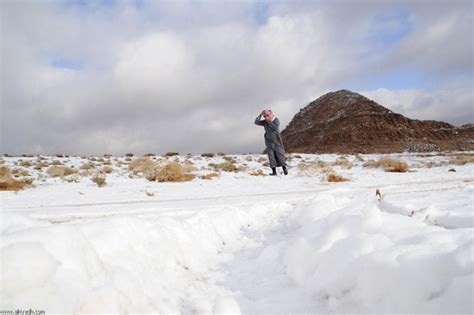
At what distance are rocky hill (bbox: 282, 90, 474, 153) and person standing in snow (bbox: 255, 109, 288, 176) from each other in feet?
104

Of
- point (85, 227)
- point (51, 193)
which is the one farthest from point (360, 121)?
point (85, 227)

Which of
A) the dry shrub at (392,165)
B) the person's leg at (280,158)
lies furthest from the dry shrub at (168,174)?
the dry shrub at (392,165)

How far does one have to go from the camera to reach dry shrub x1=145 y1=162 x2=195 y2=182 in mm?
9594

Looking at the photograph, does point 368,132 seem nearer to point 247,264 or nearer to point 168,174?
point 168,174

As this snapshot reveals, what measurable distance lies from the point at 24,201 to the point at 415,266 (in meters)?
6.64

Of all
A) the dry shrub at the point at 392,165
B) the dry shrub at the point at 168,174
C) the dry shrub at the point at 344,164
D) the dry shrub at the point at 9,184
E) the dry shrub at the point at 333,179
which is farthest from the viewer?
the dry shrub at the point at 344,164

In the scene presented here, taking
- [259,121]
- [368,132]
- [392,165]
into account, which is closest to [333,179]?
[259,121]

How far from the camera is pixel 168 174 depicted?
31.7ft

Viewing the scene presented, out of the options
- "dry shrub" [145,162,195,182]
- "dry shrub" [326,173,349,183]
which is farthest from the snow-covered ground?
"dry shrub" [145,162,195,182]

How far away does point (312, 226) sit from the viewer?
316 cm

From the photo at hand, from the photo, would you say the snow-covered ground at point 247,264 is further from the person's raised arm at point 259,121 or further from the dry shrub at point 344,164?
the dry shrub at point 344,164

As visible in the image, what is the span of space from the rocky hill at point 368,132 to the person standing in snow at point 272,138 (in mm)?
31651

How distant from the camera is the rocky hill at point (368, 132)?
42.9 meters

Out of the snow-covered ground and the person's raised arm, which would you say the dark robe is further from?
the snow-covered ground
